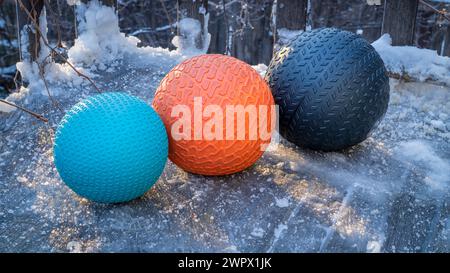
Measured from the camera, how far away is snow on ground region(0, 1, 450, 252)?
7.06 feet

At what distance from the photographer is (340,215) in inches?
91.4

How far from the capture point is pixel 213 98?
2.38 meters

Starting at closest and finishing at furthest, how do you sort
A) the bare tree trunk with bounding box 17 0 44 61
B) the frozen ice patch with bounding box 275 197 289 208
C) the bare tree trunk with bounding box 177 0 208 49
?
the frozen ice patch with bounding box 275 197 289 208 → the bare tree trunk with bounding box 17 0 44 61 → the bare tree trunk with bounding box 177 0 208 49

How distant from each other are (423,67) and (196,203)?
1907 mm

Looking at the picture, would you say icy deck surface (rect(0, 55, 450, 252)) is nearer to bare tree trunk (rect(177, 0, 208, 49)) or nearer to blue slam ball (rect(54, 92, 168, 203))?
blue slam ball (rect(54, 92, 168, 203))

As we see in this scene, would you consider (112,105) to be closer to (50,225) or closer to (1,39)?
(50,225)

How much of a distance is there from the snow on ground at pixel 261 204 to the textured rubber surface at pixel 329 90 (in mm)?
172

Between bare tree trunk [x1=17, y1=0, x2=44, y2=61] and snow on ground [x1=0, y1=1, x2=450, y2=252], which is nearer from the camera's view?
snow on ground [x1=0, y1=1, x2=450, y2=252]

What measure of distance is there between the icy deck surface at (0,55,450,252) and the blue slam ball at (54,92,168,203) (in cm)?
13

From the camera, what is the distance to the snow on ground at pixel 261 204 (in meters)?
2.15

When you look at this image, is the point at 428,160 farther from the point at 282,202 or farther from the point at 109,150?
the point at 109,150

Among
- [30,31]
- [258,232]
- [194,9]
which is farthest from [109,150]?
[194,9]

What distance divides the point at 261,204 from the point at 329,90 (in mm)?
663

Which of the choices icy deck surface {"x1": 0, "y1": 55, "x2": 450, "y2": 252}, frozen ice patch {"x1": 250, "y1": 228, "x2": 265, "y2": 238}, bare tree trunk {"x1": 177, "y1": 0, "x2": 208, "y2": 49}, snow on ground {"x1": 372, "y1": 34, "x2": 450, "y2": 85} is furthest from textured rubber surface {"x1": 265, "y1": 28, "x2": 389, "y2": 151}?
bare tree trunk {"x1": 177, "y1": 0, "x2": 208, "y2": 49}
